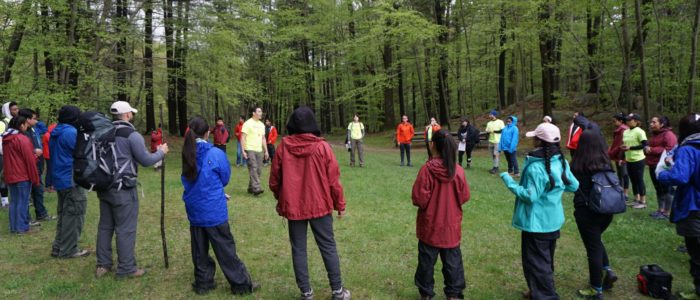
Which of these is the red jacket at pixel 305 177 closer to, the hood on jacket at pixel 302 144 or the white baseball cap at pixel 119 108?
the hood on jacket at pixel 302 144

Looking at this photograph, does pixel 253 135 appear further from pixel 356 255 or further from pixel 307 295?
pixel 307 295

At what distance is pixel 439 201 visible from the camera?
3893 mm

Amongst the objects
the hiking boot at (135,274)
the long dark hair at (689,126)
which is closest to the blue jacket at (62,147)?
the hiking boot at (135,274)

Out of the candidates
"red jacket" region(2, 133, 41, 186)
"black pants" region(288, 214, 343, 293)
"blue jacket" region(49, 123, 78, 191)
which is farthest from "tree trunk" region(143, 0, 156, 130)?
"black pants" region(288, 214, 343, 293)

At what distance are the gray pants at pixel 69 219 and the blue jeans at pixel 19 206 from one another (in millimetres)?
1373

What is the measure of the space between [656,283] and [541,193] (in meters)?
1.70

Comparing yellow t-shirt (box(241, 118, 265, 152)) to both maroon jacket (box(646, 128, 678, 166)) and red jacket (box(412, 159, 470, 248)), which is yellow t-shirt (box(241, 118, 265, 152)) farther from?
maroon jacket (box(646, 128, 678, 166))

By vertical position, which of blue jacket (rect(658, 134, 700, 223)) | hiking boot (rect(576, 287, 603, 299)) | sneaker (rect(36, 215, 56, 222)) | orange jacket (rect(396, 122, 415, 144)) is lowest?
hiking boot (rect(576, 287, 603, 299))

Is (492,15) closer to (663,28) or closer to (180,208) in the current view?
(663,28)

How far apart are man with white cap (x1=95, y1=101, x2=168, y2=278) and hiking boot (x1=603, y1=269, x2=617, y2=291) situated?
494 centimetres

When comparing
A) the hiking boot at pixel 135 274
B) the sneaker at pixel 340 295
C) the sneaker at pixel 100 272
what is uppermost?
the sneaker at pixel 100 272

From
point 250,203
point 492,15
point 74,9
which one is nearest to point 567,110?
point 492,15

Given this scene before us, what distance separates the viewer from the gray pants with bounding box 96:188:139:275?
4.53 meters

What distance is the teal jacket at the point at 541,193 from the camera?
152 inches
